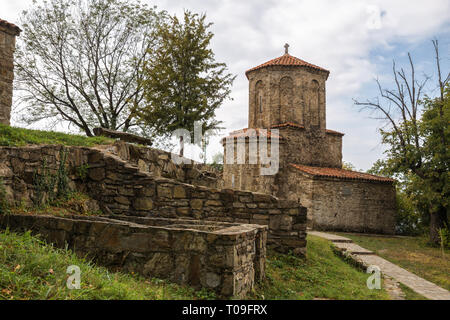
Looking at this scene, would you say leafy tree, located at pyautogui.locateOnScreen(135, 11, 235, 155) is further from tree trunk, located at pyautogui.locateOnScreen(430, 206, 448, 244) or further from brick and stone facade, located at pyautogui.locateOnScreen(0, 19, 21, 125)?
tree trunk, located at pyautogui.locateOnScreen(430, 206, 448, 244)

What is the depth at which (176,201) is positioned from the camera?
25.4 ft

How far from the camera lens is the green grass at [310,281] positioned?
17.7 feet

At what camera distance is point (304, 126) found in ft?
74.8

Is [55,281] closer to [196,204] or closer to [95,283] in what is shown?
[95,283]

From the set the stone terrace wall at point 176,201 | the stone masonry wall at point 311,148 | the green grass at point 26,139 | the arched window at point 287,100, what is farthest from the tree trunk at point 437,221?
the green grass at point 26,139

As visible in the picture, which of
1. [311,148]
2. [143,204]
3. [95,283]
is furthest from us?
[311,148]

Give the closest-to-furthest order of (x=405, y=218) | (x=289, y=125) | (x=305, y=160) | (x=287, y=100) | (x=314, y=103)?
(x=405, y=218) → (x=289, y=125) → (x=305, y=160) → (x=287, y=100) → (x=314, y=103)

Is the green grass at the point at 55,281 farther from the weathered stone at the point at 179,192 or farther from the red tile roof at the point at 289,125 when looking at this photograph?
the red tile roof at the point at 289,125

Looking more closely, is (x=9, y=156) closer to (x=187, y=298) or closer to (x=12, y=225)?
(x=12, y=225)

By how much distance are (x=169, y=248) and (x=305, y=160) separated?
61.5ft

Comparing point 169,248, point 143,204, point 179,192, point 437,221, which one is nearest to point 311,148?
point 437,221

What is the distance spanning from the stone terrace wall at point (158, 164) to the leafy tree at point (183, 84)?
4923mm
